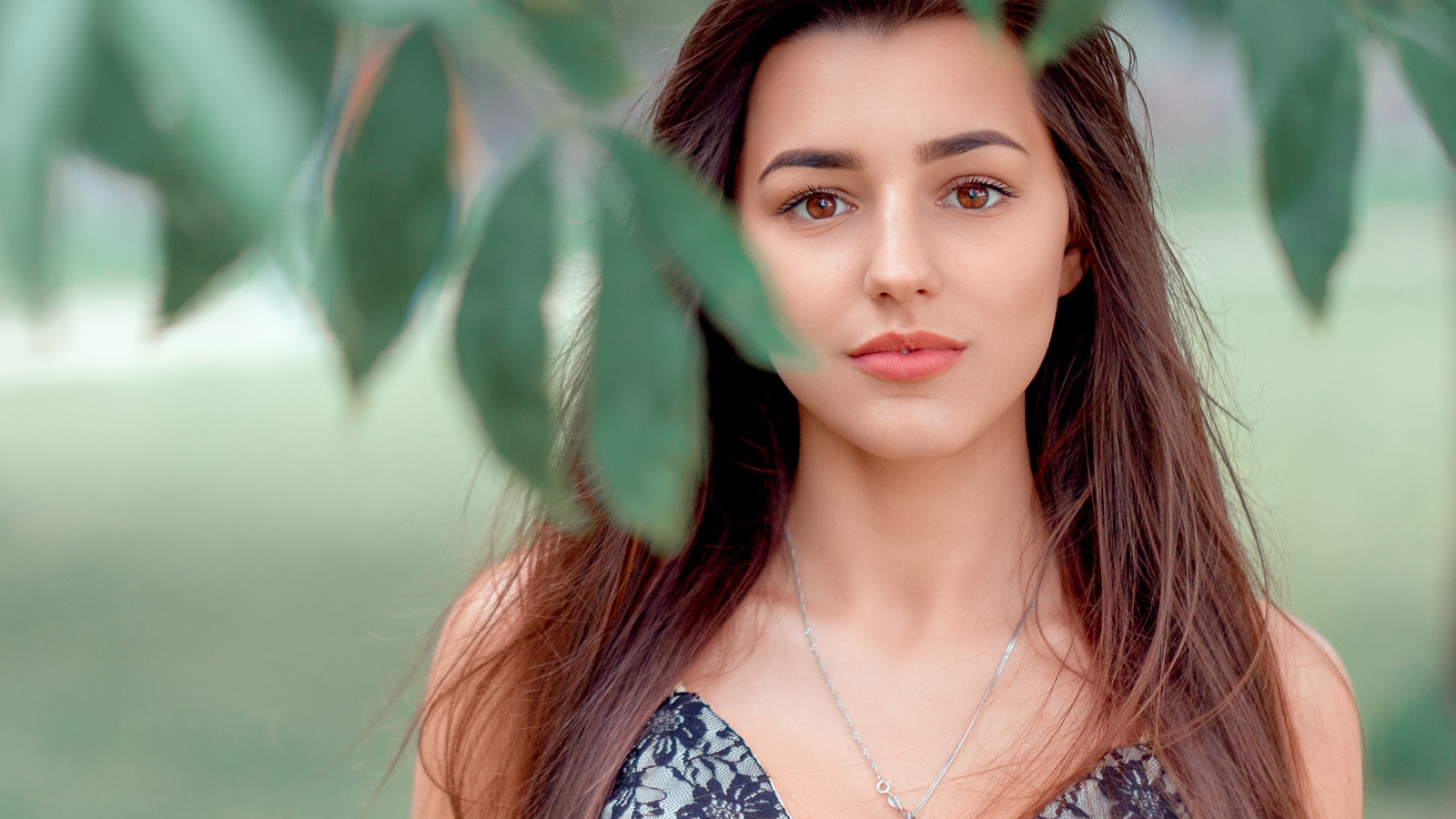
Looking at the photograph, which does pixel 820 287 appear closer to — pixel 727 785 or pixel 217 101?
pixel 727 785

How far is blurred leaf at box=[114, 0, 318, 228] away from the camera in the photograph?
1.39 feet

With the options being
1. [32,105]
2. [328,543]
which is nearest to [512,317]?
[32,105]

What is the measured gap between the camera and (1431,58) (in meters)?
0.58

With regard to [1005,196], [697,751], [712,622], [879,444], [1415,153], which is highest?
[1005,196]

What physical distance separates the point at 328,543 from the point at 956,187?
5612 mm

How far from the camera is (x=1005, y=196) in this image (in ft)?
4.54

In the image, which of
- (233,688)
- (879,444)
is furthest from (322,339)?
(233,688)

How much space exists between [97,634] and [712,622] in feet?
15.8

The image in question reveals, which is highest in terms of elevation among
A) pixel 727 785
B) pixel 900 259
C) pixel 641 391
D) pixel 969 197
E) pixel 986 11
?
pixel 969 197

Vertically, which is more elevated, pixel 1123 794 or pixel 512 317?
pixel 512 317

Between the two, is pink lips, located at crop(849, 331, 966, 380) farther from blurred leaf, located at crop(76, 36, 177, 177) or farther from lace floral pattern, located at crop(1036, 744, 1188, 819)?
blurred leaf, located at crop(76, 36, 177, 177)

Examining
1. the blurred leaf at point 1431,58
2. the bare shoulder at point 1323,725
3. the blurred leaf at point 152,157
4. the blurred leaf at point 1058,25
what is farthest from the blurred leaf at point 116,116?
the bare shoulder at point 1323,725

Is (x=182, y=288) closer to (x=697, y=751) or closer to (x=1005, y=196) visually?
(x=1005, y=196)

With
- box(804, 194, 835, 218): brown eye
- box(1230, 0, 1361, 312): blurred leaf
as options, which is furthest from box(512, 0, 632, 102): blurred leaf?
box(804, 194, 835, 218): brown eye
